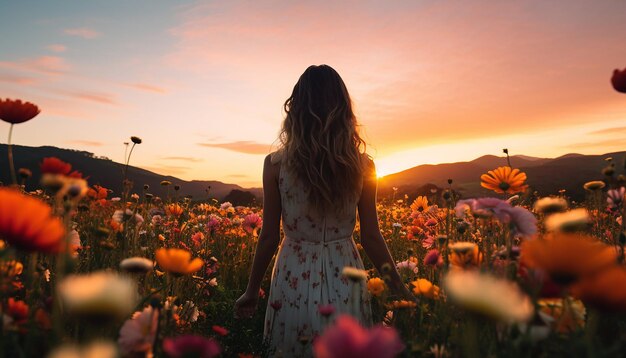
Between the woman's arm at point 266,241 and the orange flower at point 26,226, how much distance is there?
1.69m

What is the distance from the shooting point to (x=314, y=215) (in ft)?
8.45

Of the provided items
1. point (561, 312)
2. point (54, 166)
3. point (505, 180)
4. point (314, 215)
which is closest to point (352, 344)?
point (561, 312)

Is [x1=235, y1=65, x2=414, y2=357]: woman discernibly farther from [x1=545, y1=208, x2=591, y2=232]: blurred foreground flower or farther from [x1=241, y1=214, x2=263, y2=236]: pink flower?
[x1=545, y1=208, x2=591, y2=232]: blurred foreground flower

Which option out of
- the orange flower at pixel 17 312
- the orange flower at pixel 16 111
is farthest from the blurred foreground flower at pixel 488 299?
the orange flower at pixel 16 111

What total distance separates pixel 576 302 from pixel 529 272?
0.30 m

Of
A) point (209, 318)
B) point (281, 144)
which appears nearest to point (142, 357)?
point (281, 144)

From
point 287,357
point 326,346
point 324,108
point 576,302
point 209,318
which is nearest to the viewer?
point 326,346

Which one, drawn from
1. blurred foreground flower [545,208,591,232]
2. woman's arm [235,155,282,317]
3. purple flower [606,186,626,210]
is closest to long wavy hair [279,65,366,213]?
woman's arm [235,155,282,317]

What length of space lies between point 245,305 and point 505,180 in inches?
62.2

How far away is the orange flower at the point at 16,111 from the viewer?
1.56 m

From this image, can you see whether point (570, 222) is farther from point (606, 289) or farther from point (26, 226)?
point (26, 226)

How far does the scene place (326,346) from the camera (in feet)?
2.06

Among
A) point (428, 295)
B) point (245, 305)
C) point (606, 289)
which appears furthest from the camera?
point (245, 305)

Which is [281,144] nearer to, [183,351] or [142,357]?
[142,357]
